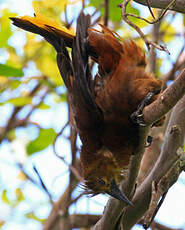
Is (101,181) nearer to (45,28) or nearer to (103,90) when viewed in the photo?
(103,90)

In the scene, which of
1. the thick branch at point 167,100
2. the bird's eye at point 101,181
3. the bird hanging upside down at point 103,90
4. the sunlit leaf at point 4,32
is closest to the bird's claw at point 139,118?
the thick branch at point 167,100

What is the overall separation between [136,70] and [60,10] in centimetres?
138

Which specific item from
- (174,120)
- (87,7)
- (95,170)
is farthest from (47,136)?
(174,120)

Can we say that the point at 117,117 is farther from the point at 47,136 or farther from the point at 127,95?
the point at 47,136

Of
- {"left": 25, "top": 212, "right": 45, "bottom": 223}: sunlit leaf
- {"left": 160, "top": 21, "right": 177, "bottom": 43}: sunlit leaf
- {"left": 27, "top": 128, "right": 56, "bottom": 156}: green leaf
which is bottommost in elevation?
{"left": 25, "top": 212, "right": 45, "bottom": 223}: sunlit leaf

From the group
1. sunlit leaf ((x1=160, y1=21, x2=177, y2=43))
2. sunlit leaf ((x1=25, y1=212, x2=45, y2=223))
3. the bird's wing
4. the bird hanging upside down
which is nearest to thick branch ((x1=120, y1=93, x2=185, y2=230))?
the bird hanging upside down

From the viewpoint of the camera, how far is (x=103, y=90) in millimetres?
2836

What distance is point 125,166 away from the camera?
2.99 metres

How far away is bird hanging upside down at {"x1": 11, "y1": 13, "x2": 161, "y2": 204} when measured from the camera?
270 centimetres

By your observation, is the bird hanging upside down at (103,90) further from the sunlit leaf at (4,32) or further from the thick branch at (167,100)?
the thick branch at (167,100)

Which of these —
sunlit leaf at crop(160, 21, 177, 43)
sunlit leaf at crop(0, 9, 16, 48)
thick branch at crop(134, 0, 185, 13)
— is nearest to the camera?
thick branch at crop(134, 0, 185, 13)

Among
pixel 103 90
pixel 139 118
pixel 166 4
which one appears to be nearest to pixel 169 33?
pixel 103 90

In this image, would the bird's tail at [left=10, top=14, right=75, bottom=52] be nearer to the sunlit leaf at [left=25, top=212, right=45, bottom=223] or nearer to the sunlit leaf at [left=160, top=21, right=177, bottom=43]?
the sunlit leaf at [left=160, top=21, right=177, bottom=43]

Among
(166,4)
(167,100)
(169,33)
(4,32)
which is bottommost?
(169,33)
